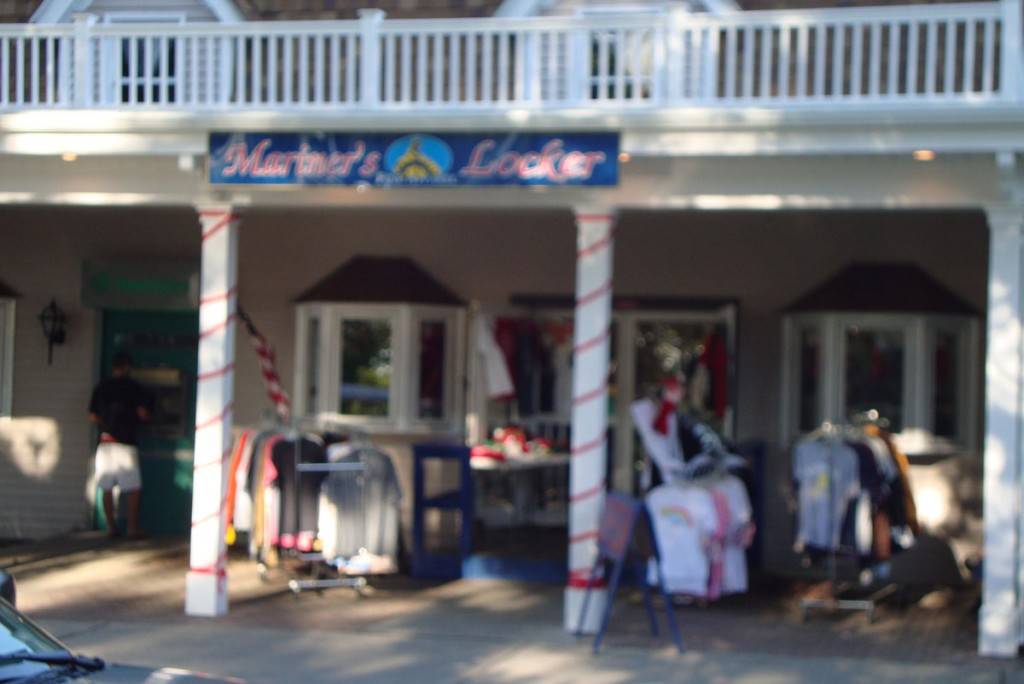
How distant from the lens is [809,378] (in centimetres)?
1283

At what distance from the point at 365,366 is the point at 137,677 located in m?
8.44

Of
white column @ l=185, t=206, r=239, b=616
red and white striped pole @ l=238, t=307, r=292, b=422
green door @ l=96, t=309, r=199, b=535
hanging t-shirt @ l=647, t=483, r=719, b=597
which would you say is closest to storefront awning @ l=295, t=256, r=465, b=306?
red and white striped pole @ l=238, t=307, r=292, b=422

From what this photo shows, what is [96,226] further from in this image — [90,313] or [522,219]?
[522,219]

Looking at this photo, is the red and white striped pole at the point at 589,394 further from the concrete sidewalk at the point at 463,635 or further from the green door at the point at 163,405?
the green door at the point at 163,405

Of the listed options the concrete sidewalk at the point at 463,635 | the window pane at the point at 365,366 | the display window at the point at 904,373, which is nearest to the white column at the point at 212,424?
the concrete sidewalk at the point at 463,635

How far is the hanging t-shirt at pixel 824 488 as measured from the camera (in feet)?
35.7

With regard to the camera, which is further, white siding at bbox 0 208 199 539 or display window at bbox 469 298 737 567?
white siding at bbox 0 208 199 539

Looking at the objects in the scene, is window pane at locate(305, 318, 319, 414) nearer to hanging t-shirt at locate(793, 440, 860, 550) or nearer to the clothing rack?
hanging t-shirt at locate(793, 440, 860, 550)

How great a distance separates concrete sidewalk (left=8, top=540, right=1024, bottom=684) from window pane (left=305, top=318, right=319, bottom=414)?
184cm

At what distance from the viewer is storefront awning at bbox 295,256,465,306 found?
13.3 metres

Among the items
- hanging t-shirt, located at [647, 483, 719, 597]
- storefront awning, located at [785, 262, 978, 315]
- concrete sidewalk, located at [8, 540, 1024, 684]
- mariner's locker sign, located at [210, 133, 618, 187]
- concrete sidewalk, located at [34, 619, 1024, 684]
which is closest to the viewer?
concrete sidewalk, located at [34, 619, 1024, 684]

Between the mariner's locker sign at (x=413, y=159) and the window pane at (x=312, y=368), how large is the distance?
11.7ft

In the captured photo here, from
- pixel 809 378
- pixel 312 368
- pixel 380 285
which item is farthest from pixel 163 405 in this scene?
pixel 809 378

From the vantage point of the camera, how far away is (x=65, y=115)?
10094 millimetres
